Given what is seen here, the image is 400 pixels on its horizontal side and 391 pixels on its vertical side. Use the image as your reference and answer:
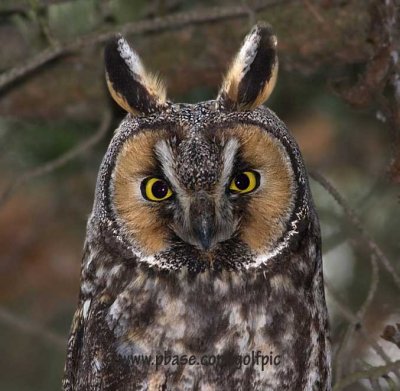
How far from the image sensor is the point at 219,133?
3.67m

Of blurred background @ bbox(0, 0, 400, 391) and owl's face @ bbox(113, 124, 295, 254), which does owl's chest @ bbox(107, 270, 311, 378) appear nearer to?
owl's face @ bbox(113, 124, 295, 254)

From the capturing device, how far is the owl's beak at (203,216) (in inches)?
143

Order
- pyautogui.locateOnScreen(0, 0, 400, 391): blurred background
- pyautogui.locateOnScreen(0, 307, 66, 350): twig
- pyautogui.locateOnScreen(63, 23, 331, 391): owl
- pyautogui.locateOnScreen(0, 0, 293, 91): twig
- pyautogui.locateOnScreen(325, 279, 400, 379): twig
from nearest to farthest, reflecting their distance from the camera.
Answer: pyautogui.locateOnScreen(63, 23, 331, 391): owl < pyautogui.locateOnScreen(325, 279, 400, 379): twig < pyautogui.locateOnScreen(0, 0, 400, 391): blurred background < pyautogui.locateOnScreen(0, 0, 293, 91): twig < pyautogui.locateOnScreen(0, 307, 66, 350): twig

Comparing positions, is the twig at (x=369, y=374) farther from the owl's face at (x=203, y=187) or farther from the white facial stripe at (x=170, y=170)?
A: the white facial stripe at (x=170, y=170)

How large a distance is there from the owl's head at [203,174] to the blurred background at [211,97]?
35 centimetres

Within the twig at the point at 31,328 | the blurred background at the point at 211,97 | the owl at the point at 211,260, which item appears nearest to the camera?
the owl at the point at 211,260

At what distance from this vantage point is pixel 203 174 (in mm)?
3576

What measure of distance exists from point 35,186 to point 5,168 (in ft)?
0.58

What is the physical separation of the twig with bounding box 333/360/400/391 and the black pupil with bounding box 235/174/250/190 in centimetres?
68

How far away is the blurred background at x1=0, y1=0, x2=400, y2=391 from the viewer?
405cm

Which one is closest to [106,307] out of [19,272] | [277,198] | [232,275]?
[232,275]

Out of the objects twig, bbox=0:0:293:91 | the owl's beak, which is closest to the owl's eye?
the owl's beak

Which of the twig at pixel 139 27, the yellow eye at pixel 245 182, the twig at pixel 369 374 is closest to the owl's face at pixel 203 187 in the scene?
the yellow eye at pixel 245 182

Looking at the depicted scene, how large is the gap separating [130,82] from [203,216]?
20.5 inches
